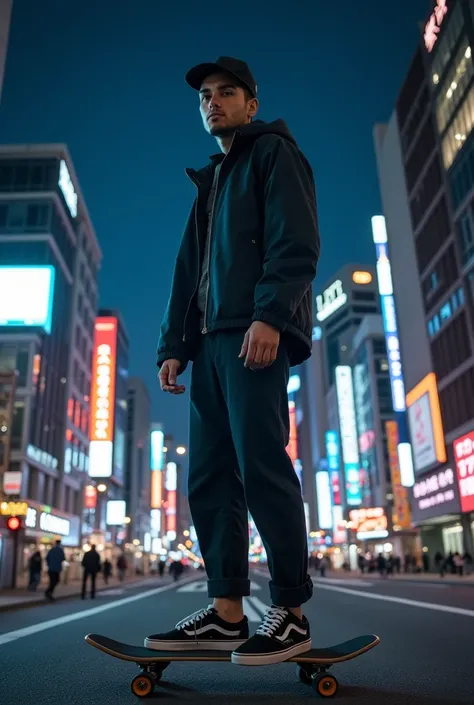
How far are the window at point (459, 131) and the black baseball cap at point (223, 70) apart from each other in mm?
34443

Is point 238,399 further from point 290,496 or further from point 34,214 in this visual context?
point 34,214

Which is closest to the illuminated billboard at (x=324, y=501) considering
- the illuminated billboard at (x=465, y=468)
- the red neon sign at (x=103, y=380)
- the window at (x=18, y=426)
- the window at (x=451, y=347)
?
the red neon sign at (x=103, y=380)

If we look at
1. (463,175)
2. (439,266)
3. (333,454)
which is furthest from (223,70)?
(333,454)

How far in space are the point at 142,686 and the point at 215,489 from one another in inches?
30.2

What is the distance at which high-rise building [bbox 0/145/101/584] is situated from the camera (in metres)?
38.1

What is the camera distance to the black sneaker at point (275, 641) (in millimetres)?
2096

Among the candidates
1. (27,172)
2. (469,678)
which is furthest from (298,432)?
(469,678)

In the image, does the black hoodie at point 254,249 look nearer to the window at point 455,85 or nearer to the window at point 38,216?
the window at point 455,85

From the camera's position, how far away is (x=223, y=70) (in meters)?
2.92

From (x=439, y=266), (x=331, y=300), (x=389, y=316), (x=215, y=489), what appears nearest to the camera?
(x=215, y=489)

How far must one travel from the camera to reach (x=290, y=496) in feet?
7.82

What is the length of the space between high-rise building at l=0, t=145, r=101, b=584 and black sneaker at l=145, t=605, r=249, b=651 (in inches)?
1348

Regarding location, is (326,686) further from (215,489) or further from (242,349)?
(242,349)

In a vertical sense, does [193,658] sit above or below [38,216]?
below
